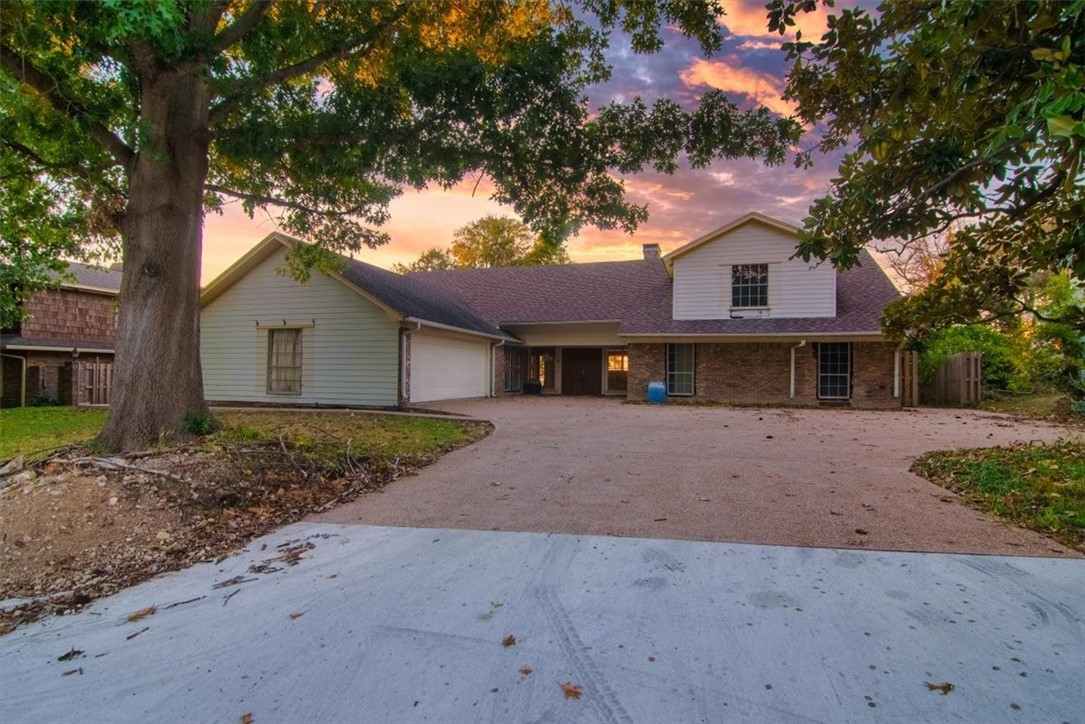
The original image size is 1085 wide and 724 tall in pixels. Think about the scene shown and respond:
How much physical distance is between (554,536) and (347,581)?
1.60 metres

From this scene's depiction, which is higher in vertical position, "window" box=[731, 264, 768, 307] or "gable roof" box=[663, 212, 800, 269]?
"gable roof" box=[663, 212, 800, 269]

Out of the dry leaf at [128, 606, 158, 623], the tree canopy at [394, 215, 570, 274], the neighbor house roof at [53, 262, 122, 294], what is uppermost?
the tree canopy at [394, 215, 570, 274]

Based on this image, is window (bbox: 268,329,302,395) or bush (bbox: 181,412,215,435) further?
window (bbox: 268,329,302,395)

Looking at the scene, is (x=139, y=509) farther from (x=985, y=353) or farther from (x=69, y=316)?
(x=985, y=353)

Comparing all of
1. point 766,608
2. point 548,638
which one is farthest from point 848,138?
point 548,638

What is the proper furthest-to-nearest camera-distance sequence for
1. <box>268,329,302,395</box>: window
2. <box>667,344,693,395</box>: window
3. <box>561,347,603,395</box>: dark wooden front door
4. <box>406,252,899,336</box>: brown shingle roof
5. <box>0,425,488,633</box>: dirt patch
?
<box>561,347,603,395</box>: dark wooden front door → <box>667,344,693,395</box>: window → <box>406,252,899,336</box>: brown shingle roof → <box>268,329,302,395</box>: window → <box>0,425,488,633</box>: dirt patch

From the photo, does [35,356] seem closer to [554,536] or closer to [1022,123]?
[554,536]

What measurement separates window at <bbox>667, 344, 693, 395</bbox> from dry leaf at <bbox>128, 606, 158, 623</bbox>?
16736 millimetres

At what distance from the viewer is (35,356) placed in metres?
18.5

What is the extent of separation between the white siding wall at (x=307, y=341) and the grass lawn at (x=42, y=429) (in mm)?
3431

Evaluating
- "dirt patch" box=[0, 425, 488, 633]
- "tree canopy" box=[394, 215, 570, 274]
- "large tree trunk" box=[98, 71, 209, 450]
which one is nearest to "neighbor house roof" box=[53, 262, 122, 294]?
"large tree trunk" box=[98, 71, 209, 450]

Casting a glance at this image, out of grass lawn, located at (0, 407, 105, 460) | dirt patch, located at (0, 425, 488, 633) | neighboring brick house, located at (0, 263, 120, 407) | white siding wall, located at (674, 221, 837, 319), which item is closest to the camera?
dirt patch, located at (0, 425, 488, 633)

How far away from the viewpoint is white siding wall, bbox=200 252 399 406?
49.6 ft

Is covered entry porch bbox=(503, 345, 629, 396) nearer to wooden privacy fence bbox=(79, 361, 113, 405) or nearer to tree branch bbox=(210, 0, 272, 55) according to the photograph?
wooden privacy fence bbox=(79, 361, 113, 405)
